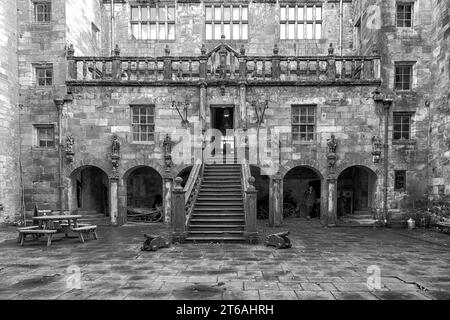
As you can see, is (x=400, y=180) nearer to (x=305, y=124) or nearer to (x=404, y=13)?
(x=305, y=124)

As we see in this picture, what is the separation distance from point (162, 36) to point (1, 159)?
1032 cm

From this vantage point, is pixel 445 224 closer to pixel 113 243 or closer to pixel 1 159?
pixel 113 243

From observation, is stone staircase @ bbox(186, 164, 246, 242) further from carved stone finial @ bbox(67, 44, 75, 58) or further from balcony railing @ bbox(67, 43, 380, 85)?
carved stone finial @ bbox(67, 44, 75, 58)

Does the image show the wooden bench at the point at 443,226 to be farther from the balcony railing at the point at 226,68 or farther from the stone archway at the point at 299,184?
the balcony railing at the point at 226,68

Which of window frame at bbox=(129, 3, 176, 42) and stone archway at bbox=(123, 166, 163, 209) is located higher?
window frame at bbox=(129, 3, 176, 42)

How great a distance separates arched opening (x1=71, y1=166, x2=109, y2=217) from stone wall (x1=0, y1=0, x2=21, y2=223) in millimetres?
2719

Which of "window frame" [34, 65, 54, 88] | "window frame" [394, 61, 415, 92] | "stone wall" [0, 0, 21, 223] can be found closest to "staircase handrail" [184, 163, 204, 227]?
"window frame" [34, 65, 54, 88]

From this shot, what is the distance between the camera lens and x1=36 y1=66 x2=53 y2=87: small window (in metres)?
15.4

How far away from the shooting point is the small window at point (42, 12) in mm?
15383

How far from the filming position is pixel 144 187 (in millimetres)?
19656

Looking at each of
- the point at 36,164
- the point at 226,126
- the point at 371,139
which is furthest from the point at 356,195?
the point at 36,164

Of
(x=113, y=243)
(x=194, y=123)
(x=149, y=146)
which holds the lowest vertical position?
(x=113, y=243)

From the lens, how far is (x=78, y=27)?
1636cm

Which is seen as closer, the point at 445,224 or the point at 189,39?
the point at 445,224
